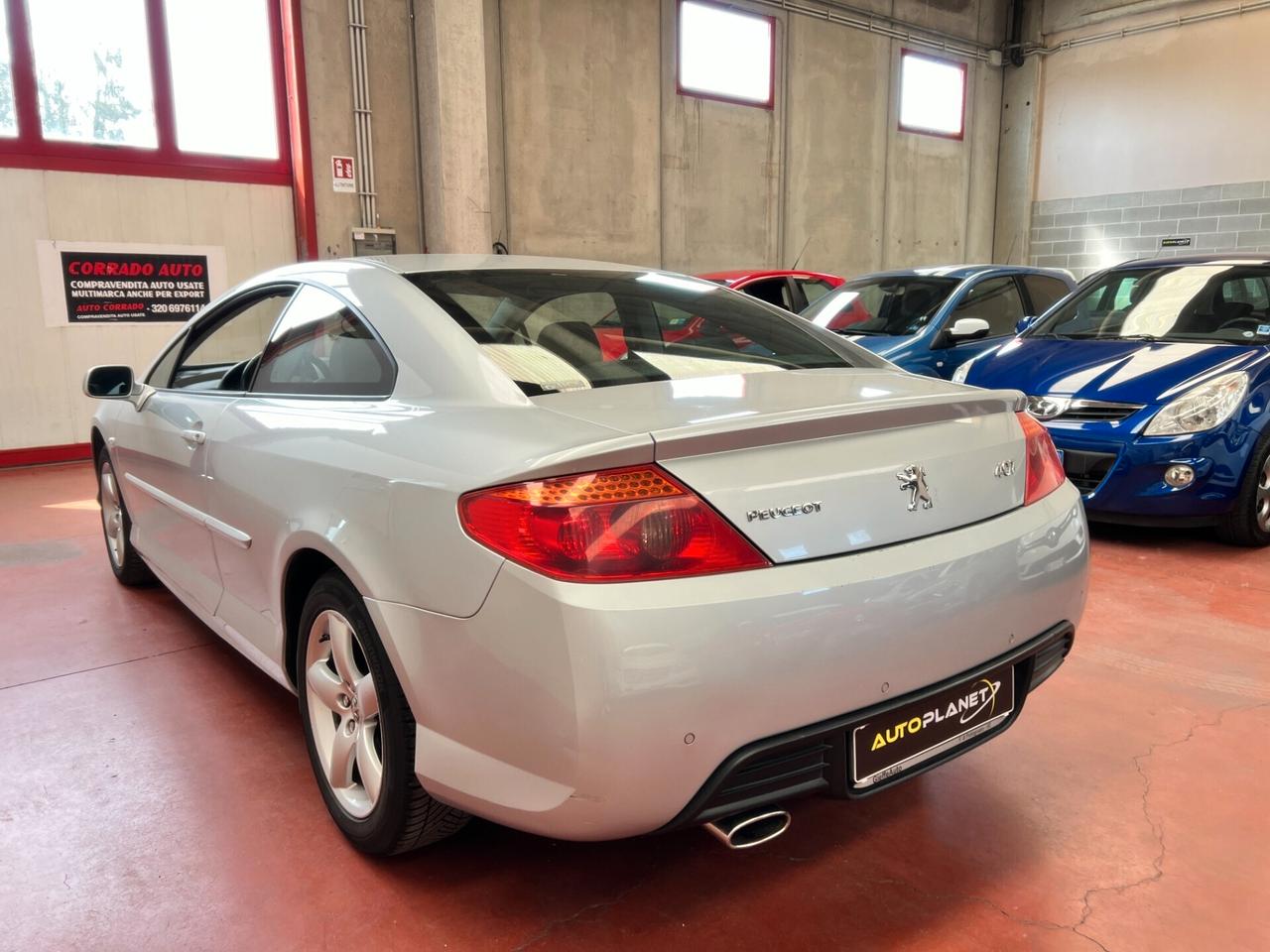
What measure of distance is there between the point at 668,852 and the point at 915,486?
0.91 meters

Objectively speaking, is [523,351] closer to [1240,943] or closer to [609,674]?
[609,674]

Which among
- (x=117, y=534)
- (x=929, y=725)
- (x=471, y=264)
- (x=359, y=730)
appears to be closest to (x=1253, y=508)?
(x=929, y=725)

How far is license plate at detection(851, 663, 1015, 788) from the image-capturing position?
154cm

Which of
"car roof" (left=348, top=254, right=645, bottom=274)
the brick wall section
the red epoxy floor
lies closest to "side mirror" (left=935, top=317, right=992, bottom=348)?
the red epoxy floor

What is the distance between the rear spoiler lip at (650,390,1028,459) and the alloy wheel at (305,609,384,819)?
742mm

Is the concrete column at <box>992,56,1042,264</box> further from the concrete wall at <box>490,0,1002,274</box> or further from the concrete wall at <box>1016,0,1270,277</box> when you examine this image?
the concrete wall at <box>490,0,1002,274</box>

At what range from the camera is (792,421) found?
1.51 m

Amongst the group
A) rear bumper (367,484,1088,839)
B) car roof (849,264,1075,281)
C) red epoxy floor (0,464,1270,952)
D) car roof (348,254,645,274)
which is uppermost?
car roof (849,264,1075,281)

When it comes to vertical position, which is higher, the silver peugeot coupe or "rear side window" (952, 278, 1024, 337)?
"rear side window" (952, 278, 1024, 337)

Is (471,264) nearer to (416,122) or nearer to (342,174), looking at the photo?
(342,174)

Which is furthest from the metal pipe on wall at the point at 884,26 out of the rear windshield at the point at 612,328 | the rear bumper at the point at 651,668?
the rear bumper at the point at 651,668

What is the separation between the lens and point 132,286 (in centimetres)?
732

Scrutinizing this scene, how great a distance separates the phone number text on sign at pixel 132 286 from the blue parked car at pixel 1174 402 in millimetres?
6218

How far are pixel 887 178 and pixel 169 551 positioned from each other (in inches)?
448
